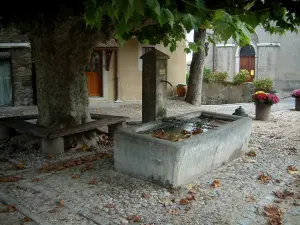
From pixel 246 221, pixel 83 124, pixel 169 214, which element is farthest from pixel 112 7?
pixel 83 124

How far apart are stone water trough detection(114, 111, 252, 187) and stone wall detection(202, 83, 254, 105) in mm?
12384

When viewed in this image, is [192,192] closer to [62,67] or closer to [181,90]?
[62,67]

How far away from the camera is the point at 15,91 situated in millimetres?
15008

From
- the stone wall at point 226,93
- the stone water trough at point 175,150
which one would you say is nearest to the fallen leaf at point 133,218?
the stone water trough at point 175,150

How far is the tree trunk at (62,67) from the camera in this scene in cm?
680

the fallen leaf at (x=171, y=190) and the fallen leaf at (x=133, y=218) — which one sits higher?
the fallen leaf at (x=171, y=190)

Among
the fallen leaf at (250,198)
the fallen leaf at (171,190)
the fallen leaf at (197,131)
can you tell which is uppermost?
the fallen leaf at (197,131)

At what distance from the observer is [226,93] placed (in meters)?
18.8

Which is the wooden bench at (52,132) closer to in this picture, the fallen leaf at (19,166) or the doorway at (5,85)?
the fallen leaf at (19,166)

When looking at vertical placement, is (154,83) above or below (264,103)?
above

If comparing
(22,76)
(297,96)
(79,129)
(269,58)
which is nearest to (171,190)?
(79,129)

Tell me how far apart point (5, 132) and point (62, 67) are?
2.38 meters

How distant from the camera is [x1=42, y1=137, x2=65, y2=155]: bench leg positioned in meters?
6.73

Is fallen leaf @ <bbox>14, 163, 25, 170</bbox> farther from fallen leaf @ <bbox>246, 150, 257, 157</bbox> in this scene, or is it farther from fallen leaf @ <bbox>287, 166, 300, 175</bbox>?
fallen leaf @ <bbox>287, 166, 300, 175</bbox>
